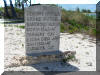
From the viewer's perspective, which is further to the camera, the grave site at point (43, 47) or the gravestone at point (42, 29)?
the gravestone at point (42, 29)

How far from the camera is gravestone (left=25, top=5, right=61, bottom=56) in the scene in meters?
5.79

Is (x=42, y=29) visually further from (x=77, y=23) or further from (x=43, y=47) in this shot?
(x=77, y=23)

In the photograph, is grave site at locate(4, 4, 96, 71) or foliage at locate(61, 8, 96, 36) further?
foliage at locate(61, 8, 96, 36)

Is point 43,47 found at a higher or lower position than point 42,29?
lower

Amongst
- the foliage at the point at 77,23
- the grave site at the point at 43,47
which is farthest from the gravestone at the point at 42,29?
the foliage at the point at 77,23

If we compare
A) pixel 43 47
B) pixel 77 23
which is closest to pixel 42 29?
pixel 43 47

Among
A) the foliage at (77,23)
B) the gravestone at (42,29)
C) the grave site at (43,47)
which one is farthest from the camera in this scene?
the foliage at (77,23)

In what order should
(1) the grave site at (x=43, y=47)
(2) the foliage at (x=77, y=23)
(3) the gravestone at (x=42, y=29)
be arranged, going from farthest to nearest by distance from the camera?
Result: (2) the foliage at (x=77, y=23) → (3) the gravestone at (x=42, y=29) → (1) the grave site at (x=43, y=47)

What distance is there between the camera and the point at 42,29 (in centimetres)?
594

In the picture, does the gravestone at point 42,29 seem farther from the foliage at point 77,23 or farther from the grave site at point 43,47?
the foliage at point 77,23

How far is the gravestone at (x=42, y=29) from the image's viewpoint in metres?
5.79

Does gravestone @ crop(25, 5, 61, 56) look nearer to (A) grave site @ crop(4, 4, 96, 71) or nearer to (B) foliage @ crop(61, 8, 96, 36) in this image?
(A) grave site @ crop(4, 4, 96, 71)

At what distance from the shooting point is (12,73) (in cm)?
482

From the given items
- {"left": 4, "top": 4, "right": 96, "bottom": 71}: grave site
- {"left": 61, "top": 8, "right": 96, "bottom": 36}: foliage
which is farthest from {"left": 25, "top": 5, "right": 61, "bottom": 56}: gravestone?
{"left": 61, "top": 8, "right": 96, "bottom": 36}: foliage
